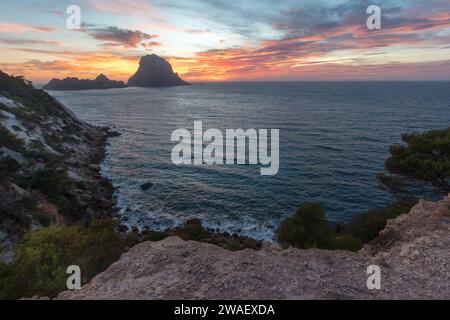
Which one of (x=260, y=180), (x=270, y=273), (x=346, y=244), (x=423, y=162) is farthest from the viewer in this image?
(x=260, y=180)

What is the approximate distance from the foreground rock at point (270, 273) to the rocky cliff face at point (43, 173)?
45.9 feet

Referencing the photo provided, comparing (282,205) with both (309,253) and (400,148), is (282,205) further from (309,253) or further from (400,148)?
(309,253)

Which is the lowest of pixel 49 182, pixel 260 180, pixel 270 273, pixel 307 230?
pixel 260 180

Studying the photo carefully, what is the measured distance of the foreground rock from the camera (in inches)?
459

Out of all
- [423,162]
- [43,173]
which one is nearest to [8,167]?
[43,173]

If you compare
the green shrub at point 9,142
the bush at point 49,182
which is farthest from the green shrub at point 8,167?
the green shrub at point 9,142

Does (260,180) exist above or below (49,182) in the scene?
below

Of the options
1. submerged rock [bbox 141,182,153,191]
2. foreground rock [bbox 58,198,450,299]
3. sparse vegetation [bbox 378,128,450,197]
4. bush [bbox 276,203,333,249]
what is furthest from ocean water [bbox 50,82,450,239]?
foreground rock [bbox 58,198,450,299]

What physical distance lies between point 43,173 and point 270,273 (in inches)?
1344

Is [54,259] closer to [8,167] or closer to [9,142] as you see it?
[8,167]

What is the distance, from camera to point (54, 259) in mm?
15352

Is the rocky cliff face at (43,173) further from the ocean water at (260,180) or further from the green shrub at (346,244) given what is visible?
the green shrub at (346,244)

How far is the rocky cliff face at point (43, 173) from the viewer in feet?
88.8

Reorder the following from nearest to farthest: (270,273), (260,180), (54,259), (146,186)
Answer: (270,273)
(54,259)
(146,186)
(260,180)
